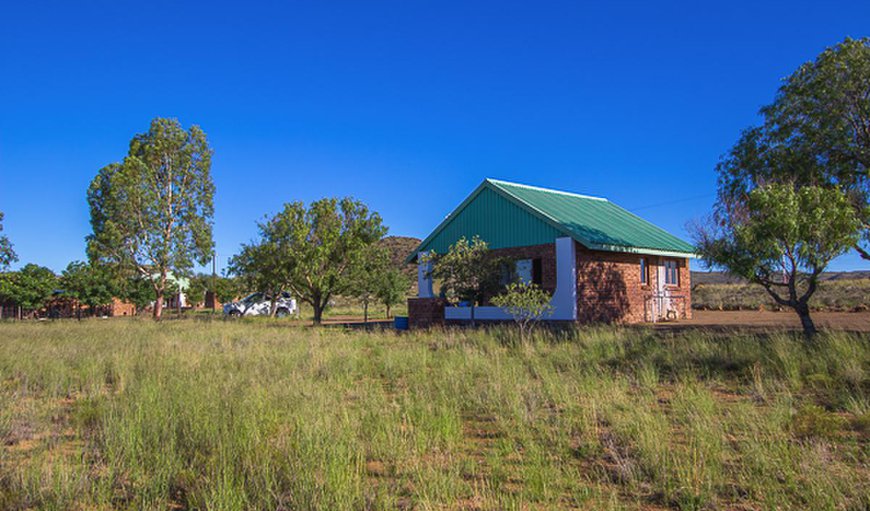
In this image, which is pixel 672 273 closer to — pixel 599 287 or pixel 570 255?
pixel 599 287

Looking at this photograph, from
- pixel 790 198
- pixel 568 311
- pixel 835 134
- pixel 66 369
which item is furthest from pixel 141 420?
pixel 835 134

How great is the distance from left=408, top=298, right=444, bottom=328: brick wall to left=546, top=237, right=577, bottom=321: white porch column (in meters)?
4.61

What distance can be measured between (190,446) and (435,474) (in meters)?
2.69

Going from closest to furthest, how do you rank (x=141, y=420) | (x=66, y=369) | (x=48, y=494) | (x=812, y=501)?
(x=812, y=501)
(x=48, y=494)
(x=141, y=420)
(x=66, y=369)

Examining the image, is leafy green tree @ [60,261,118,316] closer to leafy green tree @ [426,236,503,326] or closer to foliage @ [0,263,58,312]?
foliage @ [0,263,58,312]

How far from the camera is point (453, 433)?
20.1ft

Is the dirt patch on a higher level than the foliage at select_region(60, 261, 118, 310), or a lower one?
lower

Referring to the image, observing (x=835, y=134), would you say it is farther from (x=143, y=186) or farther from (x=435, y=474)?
(x=143, y=186)

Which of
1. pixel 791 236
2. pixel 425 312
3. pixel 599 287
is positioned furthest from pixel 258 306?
pixel 791 236

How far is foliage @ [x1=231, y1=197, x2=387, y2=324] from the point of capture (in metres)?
25.1

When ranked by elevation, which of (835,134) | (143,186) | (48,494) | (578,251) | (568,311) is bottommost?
(48,494)

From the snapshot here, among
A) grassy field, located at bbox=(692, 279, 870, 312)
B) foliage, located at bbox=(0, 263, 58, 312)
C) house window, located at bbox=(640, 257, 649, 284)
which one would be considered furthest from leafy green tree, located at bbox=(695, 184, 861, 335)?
foliage, located at bbox=(0, 263, 58, 312)

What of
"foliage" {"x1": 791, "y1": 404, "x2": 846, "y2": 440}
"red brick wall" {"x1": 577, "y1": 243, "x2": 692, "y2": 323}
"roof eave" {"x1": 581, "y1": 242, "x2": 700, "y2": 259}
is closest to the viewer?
"foliage" {"x1": 791, "y1": 404, "x2": 846, "y2": 440}

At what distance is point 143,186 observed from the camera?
106ft
